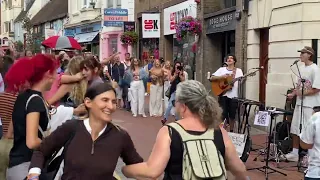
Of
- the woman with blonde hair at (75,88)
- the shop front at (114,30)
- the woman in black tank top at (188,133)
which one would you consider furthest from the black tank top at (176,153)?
the shop front at (114,30)

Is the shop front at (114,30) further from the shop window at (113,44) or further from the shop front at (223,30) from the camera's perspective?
the shop front at (223,30)

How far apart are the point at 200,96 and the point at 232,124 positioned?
7.85m

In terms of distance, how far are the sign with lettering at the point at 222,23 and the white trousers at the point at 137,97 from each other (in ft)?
10.6

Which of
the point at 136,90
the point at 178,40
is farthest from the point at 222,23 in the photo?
the point at 178,40

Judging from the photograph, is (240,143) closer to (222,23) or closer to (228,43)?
(222,23)

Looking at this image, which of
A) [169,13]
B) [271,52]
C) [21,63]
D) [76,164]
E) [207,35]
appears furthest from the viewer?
[169,13]

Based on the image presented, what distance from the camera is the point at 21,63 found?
4254mm

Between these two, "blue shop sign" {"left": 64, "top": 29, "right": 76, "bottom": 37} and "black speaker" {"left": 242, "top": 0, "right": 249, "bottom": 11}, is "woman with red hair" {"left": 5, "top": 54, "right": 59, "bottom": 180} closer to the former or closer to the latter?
"black speaker" {"left": 242, "top": 0, "right": 249, "bottom": 11}

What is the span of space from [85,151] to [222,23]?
575 inches

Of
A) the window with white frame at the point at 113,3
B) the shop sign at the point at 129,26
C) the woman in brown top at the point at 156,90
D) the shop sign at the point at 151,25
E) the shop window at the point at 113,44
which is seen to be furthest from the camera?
the shop window at the point at 113,44

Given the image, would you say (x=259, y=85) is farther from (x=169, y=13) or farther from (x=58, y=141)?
(x=58, y=141)

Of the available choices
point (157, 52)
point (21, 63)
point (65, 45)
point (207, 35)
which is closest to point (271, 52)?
point (65, 45)

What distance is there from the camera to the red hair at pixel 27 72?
422cm

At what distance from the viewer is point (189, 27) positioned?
64.8 ft
